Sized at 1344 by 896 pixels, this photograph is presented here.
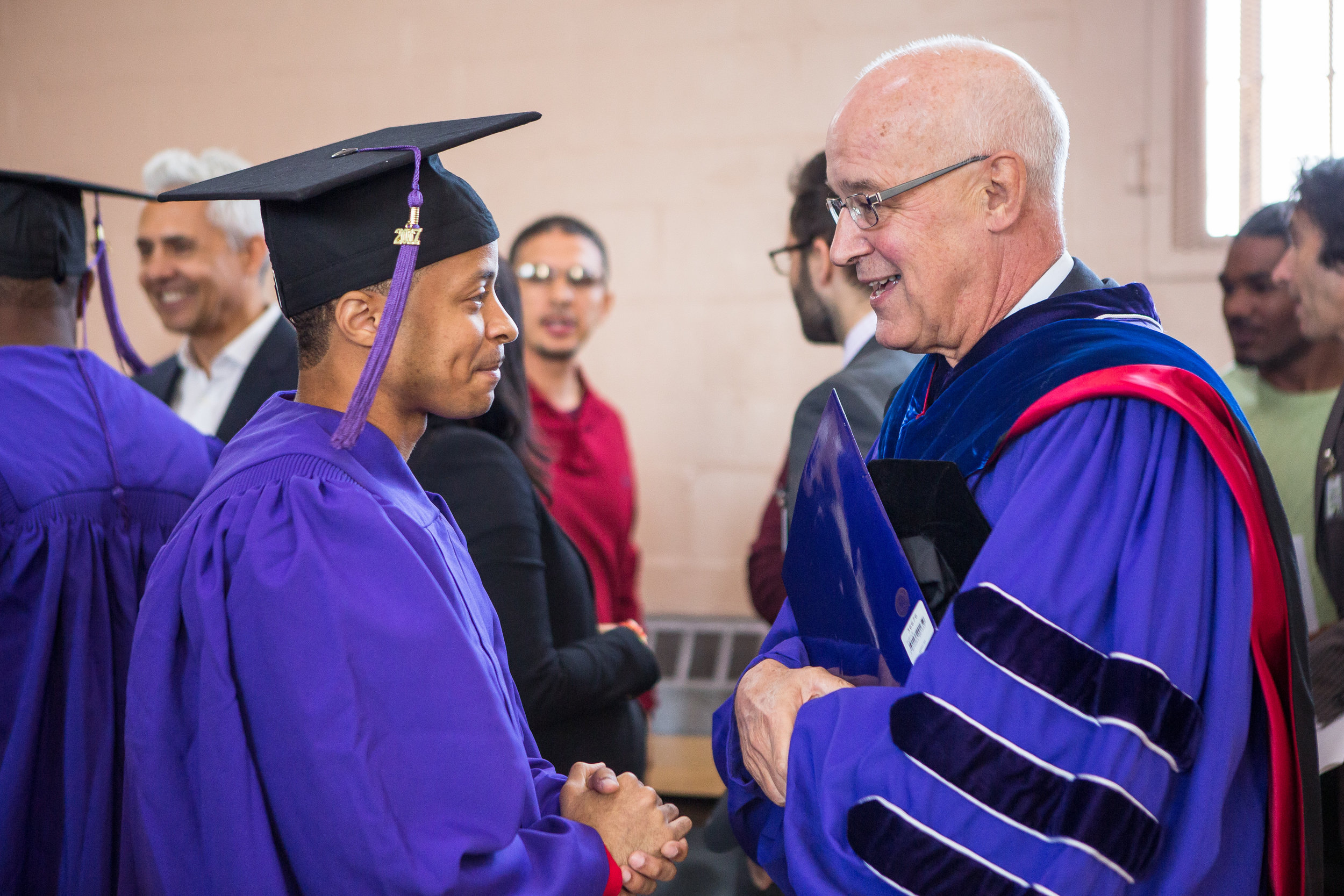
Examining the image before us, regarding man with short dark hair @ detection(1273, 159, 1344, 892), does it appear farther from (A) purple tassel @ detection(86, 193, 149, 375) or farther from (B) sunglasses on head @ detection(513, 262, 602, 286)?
(A) purple tassel @ detection(86, 193, 149, 375)

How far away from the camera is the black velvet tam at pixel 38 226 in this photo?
167cm

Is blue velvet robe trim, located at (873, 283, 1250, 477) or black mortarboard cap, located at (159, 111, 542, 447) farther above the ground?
black mortarboard cap, located at (159, 111, 542, 447)

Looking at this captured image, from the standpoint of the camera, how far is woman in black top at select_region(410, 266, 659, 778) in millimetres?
1735

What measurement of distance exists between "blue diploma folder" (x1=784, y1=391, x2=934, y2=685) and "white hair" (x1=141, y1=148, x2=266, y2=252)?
1.85 meters

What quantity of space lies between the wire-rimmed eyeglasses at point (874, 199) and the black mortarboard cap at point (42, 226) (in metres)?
1.04

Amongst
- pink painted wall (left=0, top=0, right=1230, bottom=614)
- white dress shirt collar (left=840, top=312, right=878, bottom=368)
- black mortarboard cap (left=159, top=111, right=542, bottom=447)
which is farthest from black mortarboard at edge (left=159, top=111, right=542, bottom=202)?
pink painted wall (left=0, top=0, right=1230, bottom=614)

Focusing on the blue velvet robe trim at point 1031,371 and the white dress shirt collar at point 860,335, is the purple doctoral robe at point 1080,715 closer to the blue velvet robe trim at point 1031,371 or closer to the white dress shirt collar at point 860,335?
the blue velvet robe trim at point 1031,371

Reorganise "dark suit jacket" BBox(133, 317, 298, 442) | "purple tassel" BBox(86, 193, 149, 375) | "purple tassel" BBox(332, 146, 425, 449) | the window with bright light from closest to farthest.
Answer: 1. "purple tassel" BBox(332, 146, 425, 449)
2. "purple tassel" BBox(86, 193, 149, 375)
3. "dark suit jacket" BBox(133, 317, 298, 442)
4. the window with bright light

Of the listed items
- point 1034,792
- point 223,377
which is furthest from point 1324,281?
point 223,377

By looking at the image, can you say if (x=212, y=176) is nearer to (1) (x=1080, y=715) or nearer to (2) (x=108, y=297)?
(2) (x=108, y=297)

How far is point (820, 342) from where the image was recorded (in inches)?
93.4

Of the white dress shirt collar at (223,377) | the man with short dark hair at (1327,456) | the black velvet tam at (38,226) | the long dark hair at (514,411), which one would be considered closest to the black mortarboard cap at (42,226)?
the black velvet tam at (38,226)

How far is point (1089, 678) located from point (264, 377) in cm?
192

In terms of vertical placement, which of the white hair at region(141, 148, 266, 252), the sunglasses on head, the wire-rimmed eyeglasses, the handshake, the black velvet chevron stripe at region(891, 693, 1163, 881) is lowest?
the handshake
